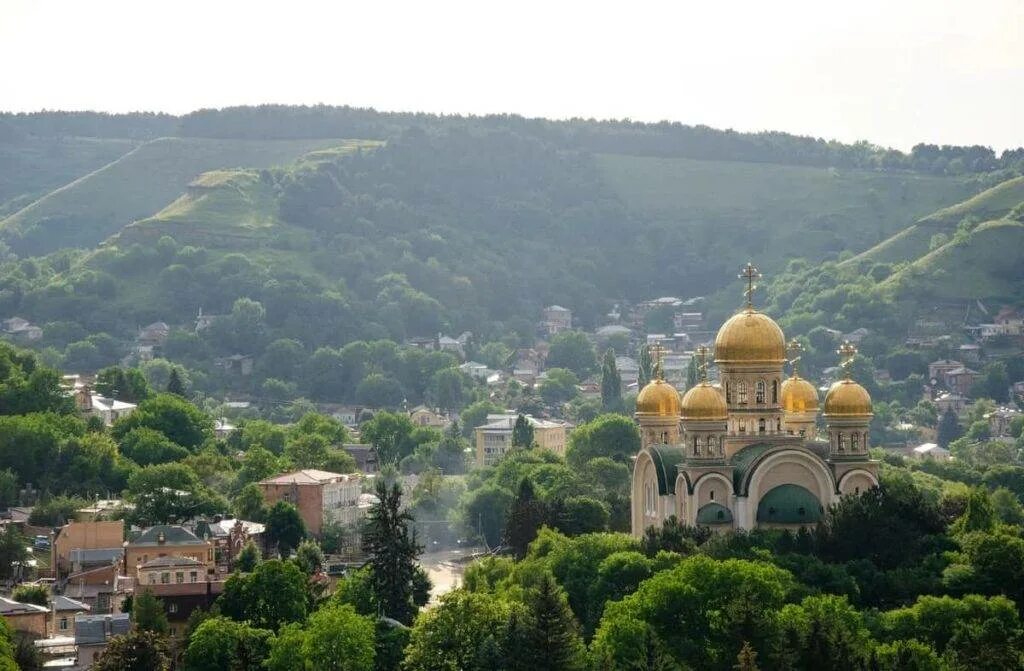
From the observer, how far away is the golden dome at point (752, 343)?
3883 inches

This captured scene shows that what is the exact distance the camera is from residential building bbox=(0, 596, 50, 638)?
96375mm

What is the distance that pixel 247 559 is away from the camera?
349 ft

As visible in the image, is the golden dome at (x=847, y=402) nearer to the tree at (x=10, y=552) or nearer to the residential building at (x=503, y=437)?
the tree at (x=10, y=552)

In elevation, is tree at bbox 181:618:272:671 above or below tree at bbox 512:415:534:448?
below

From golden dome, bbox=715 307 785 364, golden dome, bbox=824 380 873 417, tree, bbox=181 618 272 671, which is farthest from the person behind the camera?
golden dome, bbox=715 307 785 364

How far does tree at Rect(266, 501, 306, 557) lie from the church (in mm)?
20331

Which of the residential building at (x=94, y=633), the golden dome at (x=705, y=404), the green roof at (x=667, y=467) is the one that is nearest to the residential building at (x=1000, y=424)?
the green roof at (x=667, y=467)

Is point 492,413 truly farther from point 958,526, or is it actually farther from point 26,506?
point 958,526

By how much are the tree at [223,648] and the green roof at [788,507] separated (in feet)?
55.9

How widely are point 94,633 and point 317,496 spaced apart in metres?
34.3

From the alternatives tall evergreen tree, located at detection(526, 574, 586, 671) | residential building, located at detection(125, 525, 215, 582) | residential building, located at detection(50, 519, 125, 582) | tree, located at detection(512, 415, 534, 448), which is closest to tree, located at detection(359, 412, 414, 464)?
tree, located at detection(512, 415, 534, 448)

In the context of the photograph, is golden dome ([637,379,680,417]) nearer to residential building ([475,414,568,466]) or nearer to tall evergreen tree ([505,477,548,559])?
tall evergreen tree ([505,477,548,559])

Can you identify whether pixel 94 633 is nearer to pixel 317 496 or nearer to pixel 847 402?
pixel 847 402

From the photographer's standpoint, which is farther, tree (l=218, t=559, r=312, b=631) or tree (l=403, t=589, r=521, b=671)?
tree (l=218, t=559, r=312, b=631)
